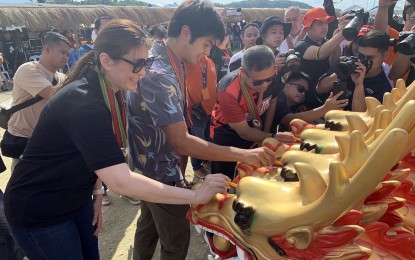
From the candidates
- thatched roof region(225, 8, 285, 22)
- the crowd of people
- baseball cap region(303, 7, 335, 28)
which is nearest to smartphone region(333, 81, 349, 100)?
the crowd of people

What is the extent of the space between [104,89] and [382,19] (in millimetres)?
2674

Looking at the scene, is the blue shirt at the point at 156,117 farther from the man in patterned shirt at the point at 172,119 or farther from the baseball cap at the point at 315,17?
the baseball cap at the point at 315,17

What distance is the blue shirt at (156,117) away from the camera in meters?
1.67

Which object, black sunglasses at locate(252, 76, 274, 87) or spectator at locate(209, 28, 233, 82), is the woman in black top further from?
spectator at locate(209, 28, 233, 82)

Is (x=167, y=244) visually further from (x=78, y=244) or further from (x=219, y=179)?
(x=219, y=179)

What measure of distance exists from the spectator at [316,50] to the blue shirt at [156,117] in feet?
5.32

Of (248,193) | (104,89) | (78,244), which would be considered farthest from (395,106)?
(78,244)

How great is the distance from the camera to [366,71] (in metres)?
2.63

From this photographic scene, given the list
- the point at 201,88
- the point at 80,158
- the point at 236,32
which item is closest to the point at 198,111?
the point at 201,88

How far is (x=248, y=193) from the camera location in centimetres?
116

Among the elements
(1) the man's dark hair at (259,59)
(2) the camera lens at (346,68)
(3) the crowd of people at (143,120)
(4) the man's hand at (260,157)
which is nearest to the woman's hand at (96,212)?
(3) the crowd of people at (143,120)

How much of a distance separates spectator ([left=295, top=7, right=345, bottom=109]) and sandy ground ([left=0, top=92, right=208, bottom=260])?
1528mm

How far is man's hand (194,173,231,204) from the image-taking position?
4.16ft

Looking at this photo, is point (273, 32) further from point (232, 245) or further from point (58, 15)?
point (58, 15)
